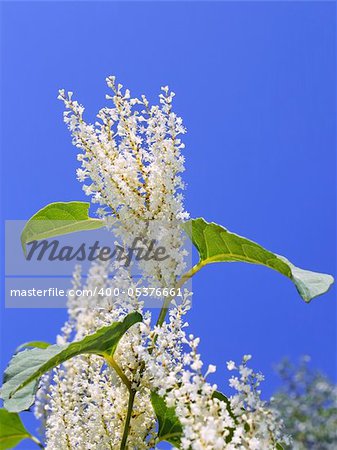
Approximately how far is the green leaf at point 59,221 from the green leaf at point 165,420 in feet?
1.70

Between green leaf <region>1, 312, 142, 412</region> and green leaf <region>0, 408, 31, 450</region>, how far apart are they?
44 cm

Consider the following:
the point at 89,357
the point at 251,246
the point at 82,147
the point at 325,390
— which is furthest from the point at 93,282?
the point at 325,390

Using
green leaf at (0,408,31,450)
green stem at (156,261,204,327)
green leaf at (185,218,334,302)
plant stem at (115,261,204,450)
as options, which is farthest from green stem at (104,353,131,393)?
green leaf at (0,408,31,450)

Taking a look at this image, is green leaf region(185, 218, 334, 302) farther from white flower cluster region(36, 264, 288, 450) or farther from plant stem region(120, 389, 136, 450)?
plant stem region(120, 389, 136, 450)

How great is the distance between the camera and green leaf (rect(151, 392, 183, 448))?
1.53 m

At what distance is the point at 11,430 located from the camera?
1.92 m

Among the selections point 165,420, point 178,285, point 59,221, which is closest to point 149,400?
point 165,420

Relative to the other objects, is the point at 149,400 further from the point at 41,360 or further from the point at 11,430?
the point at 11,430

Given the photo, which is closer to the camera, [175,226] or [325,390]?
[175,226]

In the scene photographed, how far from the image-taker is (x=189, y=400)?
1.19 metres

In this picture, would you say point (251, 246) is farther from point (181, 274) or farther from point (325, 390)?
point (325, 390)

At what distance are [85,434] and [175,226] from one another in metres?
0.57

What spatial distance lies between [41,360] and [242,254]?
0.54 m

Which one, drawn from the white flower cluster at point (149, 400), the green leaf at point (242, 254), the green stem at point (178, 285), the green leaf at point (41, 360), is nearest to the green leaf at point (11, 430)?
the white flower cluster at point (149, 400)
